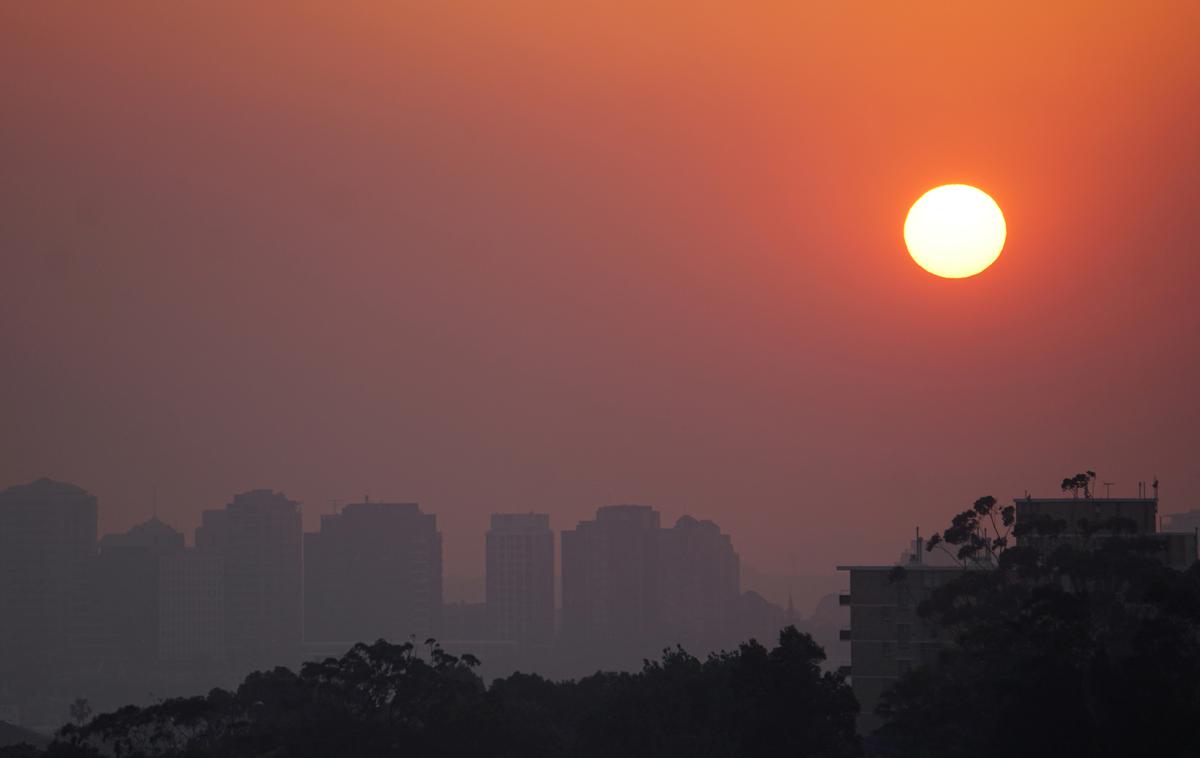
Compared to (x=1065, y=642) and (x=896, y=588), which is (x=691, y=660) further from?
(x=1065, y=642)

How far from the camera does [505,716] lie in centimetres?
8644

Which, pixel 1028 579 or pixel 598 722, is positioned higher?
pixel 1028 579

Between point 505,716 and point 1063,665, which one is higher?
point 1063,665

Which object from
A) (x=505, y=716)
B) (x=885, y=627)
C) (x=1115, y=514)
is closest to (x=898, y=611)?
(x=885, y=627)

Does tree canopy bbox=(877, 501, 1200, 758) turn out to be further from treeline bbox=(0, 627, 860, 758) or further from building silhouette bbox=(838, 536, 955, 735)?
building silhouette bbox=(838, 536, 955, 735)

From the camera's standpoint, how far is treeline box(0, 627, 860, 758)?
70.9m

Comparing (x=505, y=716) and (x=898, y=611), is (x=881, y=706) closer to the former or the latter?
(x=505, y=716)

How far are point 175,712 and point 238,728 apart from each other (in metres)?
3.29

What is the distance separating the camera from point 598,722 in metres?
86.0

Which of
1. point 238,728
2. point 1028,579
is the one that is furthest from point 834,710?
point 238,728

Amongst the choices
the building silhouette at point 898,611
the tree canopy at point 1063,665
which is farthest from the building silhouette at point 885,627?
the tree canopy at point 1063,665

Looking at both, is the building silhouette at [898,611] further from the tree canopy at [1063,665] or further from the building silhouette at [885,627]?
the tree canopy at [1063,665]

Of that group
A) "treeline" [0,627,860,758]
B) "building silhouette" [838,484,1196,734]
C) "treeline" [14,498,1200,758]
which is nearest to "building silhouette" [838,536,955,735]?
"building silhouette" [838,484,1196,734]

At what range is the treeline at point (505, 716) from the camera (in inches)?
2793
